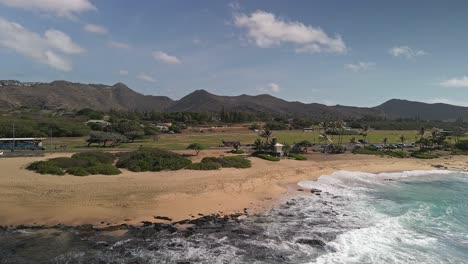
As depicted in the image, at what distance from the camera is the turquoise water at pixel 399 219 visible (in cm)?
1994

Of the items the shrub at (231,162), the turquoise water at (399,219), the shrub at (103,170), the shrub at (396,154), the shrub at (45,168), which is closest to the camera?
the turquoise water at (399,219)

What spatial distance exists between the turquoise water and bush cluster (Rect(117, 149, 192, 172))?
14.2 meters

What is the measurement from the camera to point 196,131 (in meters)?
101

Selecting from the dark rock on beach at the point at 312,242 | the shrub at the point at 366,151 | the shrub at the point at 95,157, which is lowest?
the dark rock on beach at the point at 312,242

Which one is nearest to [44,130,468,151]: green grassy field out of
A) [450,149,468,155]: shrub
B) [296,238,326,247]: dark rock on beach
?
[450,149,468,155]: shrub

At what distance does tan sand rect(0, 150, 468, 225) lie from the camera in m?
24.0

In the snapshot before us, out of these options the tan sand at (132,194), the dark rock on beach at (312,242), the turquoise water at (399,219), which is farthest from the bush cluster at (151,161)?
the dark rock on beach at (312,242)

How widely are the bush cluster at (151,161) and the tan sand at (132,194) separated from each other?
141cm

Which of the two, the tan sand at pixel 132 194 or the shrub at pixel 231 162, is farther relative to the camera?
the shrub at pixel 231 162

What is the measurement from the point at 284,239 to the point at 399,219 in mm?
11008

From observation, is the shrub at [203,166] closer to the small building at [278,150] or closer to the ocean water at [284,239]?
the ocean water at [284,239]

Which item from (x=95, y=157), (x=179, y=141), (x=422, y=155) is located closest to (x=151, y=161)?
(x=95, y=157)

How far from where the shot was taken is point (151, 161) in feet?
131

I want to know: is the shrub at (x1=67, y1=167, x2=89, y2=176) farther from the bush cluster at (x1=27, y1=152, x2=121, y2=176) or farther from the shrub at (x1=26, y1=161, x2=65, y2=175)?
the shrub at (x1=26, y1=161, x2=65, y2=175)
